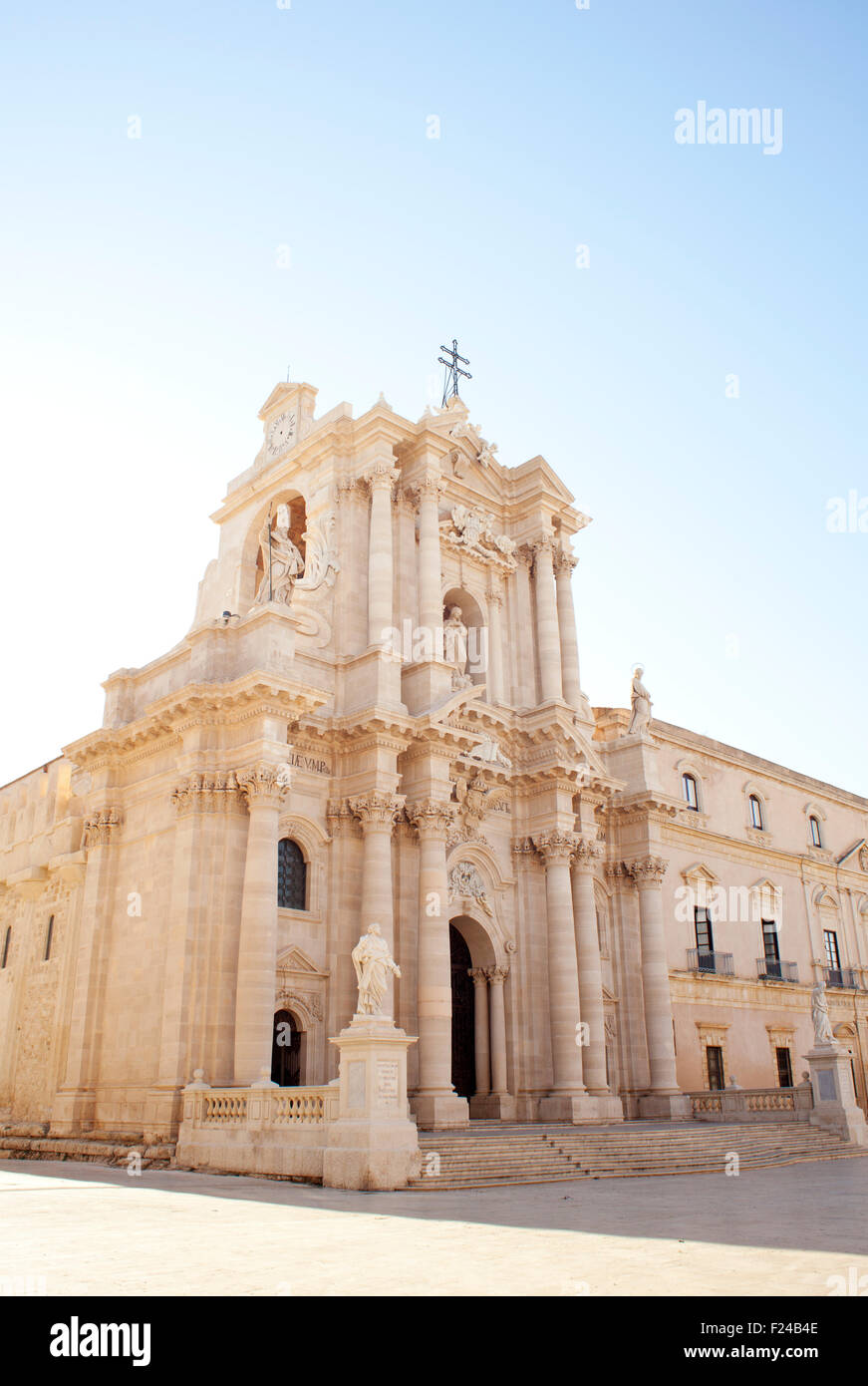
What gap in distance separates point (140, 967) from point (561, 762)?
1085 centimetres

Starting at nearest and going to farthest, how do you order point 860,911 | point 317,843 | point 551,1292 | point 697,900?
point 551,1292 < point 317,843 < point 697,900 < point 860,911

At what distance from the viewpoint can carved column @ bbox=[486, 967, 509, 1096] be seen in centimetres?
2564

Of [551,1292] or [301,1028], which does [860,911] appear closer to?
[301,1028]

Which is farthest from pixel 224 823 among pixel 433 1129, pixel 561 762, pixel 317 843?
pixel 561 762

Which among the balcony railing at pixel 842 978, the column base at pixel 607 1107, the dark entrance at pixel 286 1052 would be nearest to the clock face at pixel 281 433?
the dark entrance at pixel 286 1052

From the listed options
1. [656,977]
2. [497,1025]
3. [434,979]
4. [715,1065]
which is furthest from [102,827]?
[715,1065]

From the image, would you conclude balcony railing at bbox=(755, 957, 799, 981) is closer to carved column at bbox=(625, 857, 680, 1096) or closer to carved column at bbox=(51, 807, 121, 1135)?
carved column at bbox=(625, 857, 680, 1096)

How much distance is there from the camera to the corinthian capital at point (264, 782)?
20.7m

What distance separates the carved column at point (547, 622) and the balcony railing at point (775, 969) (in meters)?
13.8

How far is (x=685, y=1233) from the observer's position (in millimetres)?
9539

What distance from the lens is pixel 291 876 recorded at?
23.0 meters

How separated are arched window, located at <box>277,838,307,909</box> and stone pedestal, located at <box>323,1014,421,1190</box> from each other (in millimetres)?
6802

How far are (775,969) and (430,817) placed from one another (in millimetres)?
18581

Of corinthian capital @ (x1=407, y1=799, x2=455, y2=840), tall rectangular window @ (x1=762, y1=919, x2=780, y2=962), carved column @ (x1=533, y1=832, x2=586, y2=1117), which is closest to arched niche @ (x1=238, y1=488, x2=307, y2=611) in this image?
corinthian capital @ (x1=407, y1=799, x2=455, y2=840)
